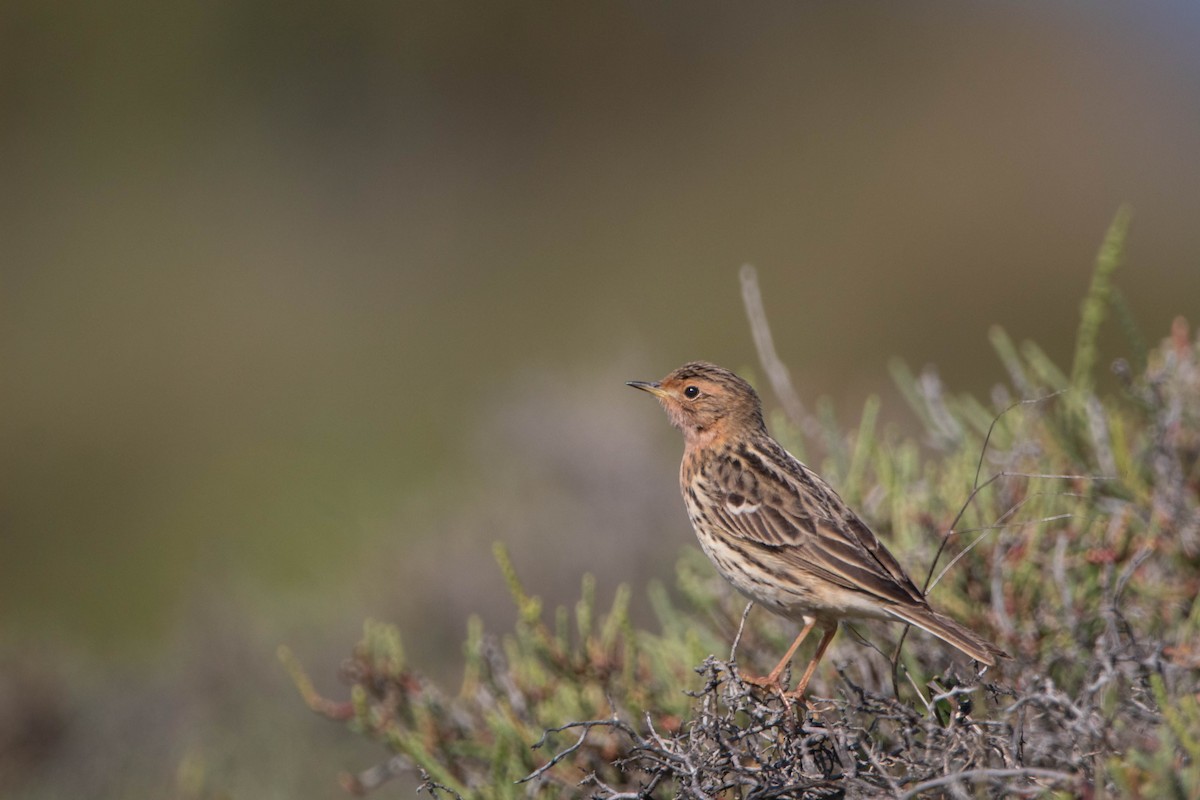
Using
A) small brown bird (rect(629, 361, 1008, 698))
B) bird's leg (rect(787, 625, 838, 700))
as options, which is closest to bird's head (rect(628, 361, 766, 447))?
small brown bird (rect(629, 361, 1008, 698))

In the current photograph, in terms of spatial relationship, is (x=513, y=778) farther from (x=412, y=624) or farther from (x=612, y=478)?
(x=612, y=478)

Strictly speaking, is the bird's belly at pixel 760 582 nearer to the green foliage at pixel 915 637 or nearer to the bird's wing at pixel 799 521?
the bird's wing at pixel 799 521

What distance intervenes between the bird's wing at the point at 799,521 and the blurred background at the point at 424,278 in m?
2.87

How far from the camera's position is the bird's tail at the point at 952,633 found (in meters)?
3.69

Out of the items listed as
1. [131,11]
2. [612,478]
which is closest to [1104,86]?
[131,11]

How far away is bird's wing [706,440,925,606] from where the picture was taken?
4168 millimetres

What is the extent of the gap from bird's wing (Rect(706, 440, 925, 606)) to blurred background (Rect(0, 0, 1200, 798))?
2.87 m

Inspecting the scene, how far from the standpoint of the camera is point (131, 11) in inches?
1359

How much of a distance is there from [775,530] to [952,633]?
871mm

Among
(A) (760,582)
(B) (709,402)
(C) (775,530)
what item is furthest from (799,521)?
(B) (709,402)

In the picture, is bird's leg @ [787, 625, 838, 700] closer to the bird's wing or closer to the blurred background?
the bird's wing

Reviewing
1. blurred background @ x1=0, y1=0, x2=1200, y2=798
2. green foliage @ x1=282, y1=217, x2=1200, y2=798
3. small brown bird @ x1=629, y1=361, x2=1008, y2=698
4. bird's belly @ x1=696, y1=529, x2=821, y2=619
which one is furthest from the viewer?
blurred background @ x1=0, y1=0, x2=1200, y2=798

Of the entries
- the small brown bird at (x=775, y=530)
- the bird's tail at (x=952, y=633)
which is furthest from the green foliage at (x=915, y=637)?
the small brown bird at (x=775, y=530)

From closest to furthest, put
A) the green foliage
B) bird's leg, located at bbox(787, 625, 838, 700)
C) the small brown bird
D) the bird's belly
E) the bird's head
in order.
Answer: the green foliage < bird's leg, located at bbox(787, 625, 838, 700) < the small brown bird < the bird's belly < the bird's head
